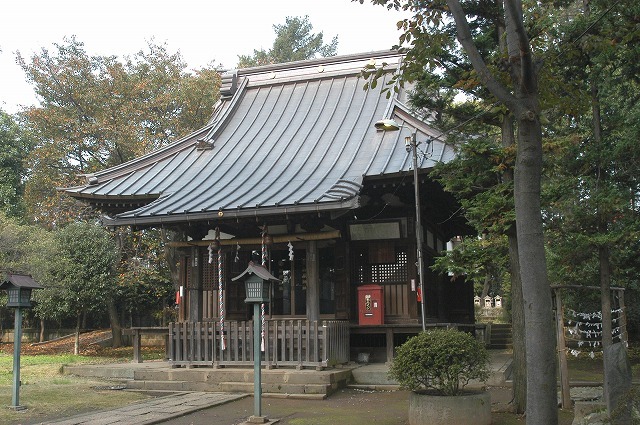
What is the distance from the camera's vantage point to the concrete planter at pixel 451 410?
7.70m

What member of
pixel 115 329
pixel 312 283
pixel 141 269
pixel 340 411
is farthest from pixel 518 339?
pixel 115 329

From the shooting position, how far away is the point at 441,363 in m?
7.99

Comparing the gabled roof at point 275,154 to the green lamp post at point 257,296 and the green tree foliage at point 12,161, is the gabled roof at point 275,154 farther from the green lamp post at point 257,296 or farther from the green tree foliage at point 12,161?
the green tree foliage at point 12,161

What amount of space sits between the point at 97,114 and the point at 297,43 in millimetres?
25219

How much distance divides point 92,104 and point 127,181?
1147cm

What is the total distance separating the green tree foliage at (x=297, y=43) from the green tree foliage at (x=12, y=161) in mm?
17213

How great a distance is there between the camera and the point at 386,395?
36.4 ft

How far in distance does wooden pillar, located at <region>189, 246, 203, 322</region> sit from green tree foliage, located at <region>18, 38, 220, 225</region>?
34.6ft

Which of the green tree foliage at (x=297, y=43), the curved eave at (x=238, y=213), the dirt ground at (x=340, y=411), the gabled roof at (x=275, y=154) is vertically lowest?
the dirt ground at (x=340, y=411)

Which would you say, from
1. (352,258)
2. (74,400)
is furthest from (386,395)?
(74,400)

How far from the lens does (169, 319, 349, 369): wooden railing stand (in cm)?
1181

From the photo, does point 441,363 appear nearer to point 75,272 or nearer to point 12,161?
point 75,272

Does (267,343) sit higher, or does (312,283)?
(312,283)

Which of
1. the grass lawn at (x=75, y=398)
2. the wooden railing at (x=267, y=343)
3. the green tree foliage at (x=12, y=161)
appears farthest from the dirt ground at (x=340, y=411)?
the green tree foliage at (x=12, y=161)
